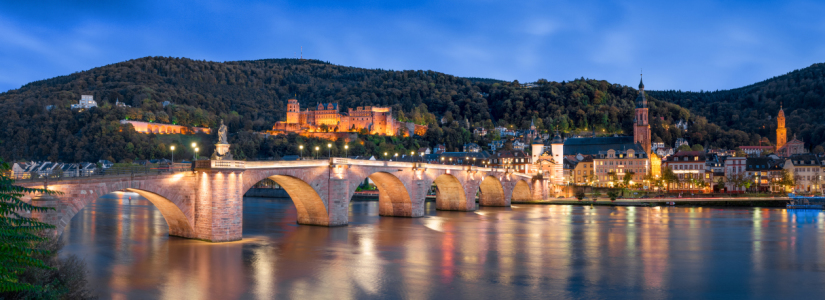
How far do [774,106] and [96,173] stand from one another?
15930 cm

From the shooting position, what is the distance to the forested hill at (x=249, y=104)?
4063 inches

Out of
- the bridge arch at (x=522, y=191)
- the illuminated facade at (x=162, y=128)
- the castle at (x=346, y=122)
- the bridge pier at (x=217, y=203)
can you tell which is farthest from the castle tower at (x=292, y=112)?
the bridge pier at (x=217, y=203)

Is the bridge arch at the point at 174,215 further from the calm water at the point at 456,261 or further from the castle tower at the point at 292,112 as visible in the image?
the castle tower at the point at 292,112

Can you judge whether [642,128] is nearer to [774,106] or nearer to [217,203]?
[774,106]

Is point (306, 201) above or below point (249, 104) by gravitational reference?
below

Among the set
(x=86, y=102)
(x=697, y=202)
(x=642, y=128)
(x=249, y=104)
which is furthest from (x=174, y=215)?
(x=249, y=104)

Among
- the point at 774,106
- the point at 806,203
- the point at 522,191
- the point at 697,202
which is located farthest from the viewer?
the point at 774,106

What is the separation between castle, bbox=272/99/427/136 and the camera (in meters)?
143

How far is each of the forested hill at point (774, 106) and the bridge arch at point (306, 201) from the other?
11740 cm

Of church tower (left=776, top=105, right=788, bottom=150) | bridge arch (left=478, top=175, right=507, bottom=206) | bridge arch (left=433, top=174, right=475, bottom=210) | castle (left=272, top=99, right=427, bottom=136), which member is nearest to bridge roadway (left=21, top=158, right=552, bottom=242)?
bridge arch (left=433, top=174, right=475, bottom=210)

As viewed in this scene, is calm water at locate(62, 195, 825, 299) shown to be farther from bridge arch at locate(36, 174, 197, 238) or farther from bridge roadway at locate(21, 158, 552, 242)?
bridge arch at locate(36, 174, 197, 238)

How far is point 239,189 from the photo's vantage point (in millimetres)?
27609

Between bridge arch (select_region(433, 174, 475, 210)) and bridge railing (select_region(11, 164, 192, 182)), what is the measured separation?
98.3 ft

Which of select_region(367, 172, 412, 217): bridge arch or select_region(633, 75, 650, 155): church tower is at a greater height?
select_region(633, 75, 650, 155): church tower
